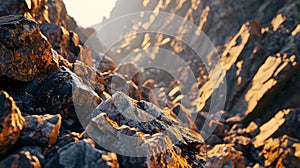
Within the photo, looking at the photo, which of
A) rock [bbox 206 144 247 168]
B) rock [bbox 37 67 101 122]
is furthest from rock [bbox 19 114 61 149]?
rock [bbox 206 144 247 168]

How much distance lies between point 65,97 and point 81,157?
4466mm

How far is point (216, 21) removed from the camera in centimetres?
7000

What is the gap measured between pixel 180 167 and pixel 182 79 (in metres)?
62.0

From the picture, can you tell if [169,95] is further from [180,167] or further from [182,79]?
[180,167]

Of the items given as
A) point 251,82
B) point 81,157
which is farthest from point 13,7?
point 251,82

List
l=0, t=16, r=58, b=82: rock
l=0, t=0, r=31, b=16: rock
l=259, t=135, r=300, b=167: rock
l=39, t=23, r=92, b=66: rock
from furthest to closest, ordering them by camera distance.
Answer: l=259, t=135, r=300, b=167: rock < l=39, t=23, r=92, b=66: rock < l=0, t=0, r=31, b=16: rock < l=0, t=16, r=58, b=82: rock

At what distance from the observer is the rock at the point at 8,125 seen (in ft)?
24.3

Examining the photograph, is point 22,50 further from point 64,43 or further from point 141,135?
point 64,43

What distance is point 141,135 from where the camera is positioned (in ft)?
34.5

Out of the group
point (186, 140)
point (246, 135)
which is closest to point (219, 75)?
point (246, 135)

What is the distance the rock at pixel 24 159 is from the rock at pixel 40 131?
419mm

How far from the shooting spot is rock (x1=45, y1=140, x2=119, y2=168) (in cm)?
779

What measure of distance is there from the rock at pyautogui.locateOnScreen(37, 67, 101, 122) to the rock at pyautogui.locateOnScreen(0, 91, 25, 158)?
3141 millimetres

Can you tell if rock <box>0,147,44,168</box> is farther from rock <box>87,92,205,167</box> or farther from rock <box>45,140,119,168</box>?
rock <box>87,92,205,167</box>
